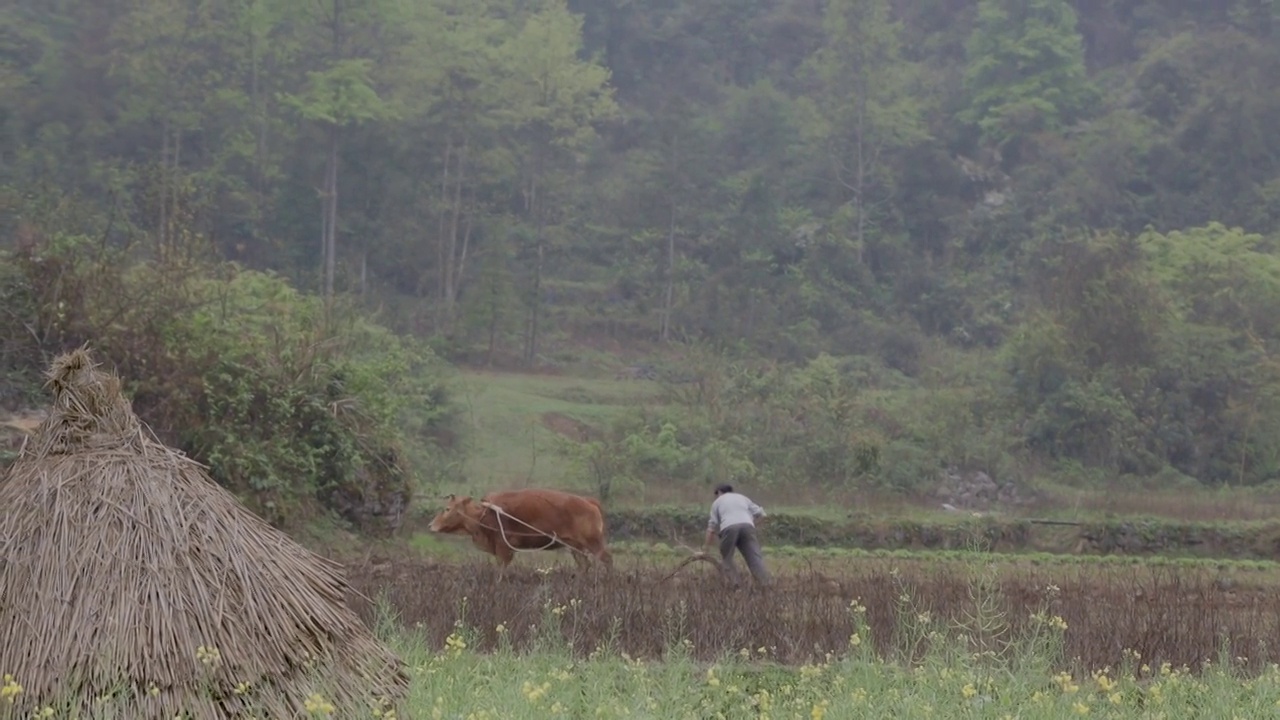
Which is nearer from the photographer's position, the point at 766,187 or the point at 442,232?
the point at 442,232

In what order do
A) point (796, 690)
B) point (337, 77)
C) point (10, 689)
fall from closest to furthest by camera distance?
point (10, 689)
point (796, 690)
point (337, 77)

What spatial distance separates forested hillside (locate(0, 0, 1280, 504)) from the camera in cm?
3319

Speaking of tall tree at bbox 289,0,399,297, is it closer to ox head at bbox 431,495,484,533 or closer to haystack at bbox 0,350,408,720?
ox head at bbox 431,495,484,533

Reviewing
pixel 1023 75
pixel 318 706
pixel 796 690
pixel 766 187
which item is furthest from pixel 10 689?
pixel 1023 75

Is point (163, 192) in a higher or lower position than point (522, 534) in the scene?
higher

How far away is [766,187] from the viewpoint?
1900 inches

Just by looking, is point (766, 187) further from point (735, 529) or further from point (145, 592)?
point (145, 592)

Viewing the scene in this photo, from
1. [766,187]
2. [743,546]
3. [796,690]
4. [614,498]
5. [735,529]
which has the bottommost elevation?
[614,498]

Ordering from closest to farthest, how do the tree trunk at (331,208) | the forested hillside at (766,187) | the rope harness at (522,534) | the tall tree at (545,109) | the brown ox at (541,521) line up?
1. the rope harness at (522,534)
2. the brown ox at (541,521)
3. the forested hillside at (766,187)
4. the tree trunk at (331,208)
5. the tall tree at (545,109)

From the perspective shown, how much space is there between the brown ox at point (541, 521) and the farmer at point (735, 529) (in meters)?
1.59

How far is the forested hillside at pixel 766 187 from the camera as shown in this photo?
3319cm

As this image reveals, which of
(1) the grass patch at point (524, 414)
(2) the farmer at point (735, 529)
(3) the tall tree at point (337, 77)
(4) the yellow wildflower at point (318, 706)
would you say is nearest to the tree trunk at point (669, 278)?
(1) the grass patch at point (524, 414)

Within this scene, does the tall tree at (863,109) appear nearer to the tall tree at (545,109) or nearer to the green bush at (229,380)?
the tall tree at (545,109)

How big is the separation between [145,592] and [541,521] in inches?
368
